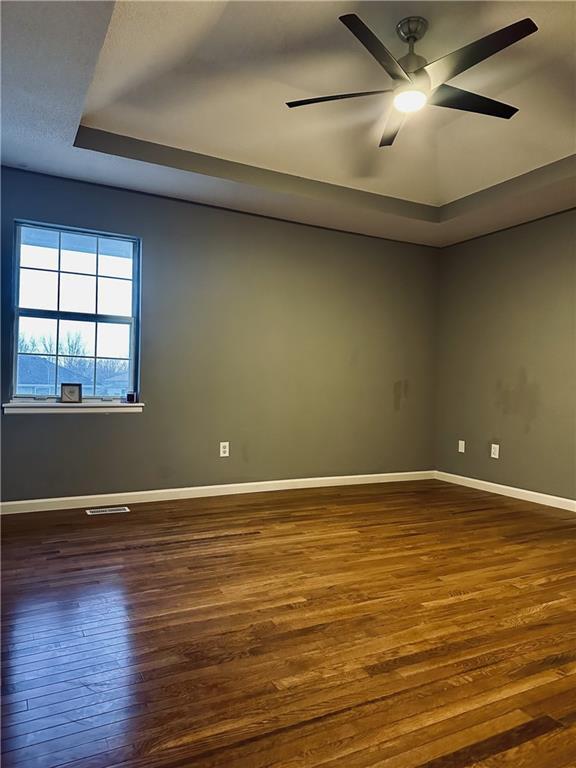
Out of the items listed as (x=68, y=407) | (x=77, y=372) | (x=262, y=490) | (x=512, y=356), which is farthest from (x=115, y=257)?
(x=512, y=356)

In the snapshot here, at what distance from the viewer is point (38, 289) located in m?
3.89

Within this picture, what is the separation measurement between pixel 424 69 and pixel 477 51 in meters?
0.27

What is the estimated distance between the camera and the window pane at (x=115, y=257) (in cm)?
414

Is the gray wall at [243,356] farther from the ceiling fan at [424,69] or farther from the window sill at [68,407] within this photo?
the ceiling fan at [424,69]

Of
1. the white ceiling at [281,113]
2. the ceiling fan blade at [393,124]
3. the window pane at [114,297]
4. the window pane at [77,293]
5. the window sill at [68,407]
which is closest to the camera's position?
the white ceiling at [281,113]

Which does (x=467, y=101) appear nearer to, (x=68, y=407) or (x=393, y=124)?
(x=393, y=124)

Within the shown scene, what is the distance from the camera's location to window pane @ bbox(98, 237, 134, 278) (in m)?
4.14

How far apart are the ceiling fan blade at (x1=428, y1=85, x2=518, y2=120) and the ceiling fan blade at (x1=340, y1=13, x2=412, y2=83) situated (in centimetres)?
26

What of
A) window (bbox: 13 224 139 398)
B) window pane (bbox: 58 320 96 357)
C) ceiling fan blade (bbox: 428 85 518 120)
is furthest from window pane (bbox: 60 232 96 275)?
ceiling fan blade (bbox: 428 85 518 120)

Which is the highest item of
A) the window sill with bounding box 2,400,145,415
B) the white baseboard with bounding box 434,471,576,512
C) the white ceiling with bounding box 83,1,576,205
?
the white ceiling with bounding box 83,1,576,205

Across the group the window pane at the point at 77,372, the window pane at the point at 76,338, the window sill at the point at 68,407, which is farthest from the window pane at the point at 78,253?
the window sill at the point at 68,407

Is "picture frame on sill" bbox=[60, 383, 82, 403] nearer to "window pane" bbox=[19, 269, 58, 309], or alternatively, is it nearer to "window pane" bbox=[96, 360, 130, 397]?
"window pane" bbox=[96, 360, 130, 397]

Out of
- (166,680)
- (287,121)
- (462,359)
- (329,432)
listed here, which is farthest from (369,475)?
(166,680)

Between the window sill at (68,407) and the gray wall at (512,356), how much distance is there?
3.17 metres
